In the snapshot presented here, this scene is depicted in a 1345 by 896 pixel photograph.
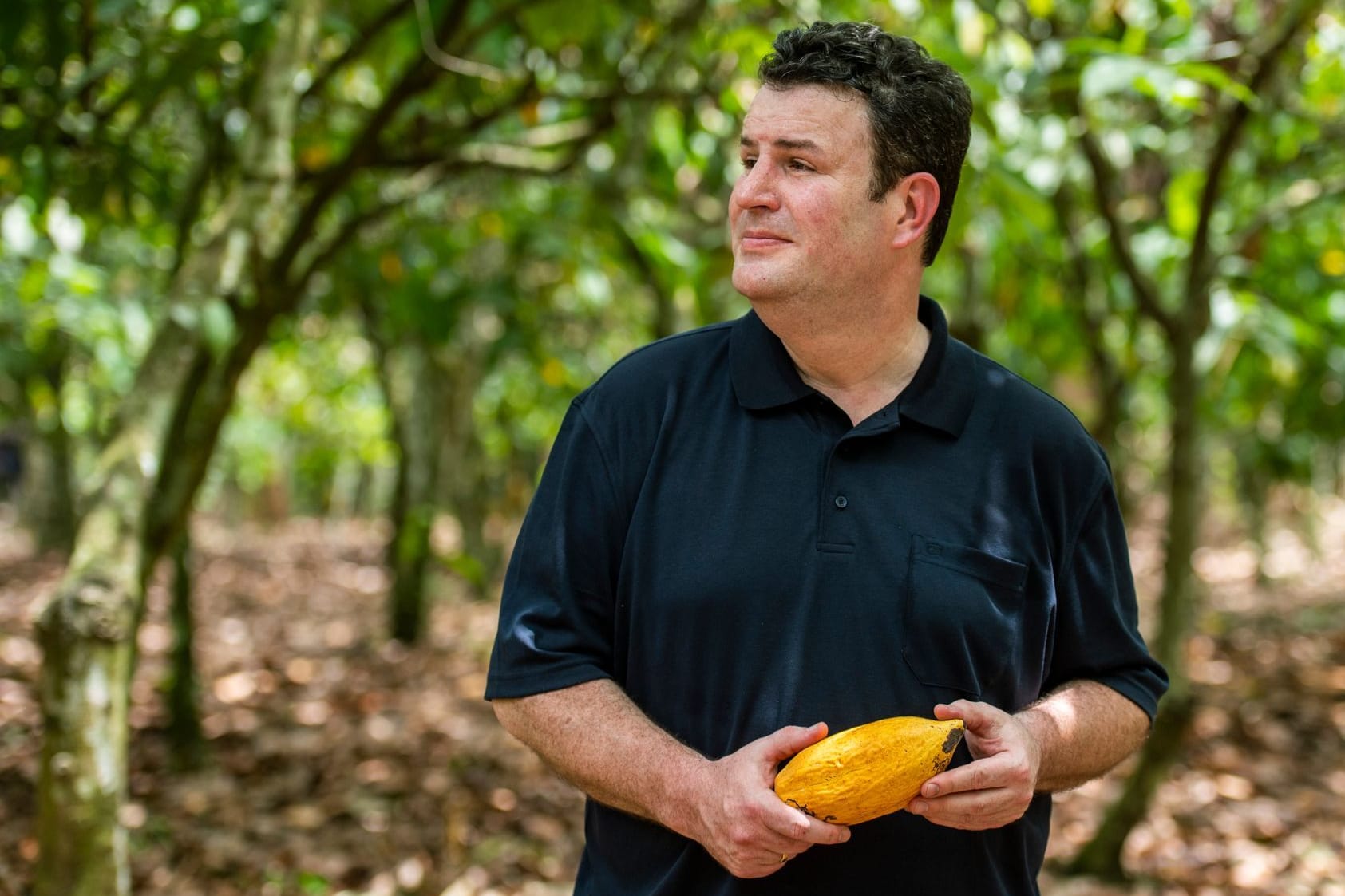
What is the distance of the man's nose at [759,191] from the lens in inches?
62.7

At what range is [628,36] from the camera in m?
4.16

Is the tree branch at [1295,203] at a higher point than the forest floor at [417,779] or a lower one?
higher

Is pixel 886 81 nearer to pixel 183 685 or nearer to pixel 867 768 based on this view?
pixel 867 768

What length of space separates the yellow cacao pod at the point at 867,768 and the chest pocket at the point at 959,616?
13 centimetres

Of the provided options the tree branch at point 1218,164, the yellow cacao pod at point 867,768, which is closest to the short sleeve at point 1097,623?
the yellow cacao pod at point 867,768

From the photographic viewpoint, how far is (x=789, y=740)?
1372mm

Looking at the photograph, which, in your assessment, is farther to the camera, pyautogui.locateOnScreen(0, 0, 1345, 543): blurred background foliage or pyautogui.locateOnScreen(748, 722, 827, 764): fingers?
pyautogui.locateOnScreen(0, 0, 1345, 543): blurred background foliage

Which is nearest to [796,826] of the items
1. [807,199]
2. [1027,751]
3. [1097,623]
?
[1027,751]

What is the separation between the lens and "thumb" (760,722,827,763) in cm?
137

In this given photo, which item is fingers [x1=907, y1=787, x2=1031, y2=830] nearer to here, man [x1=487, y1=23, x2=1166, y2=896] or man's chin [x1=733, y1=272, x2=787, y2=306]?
man [x1=487, y1=23, x2=1166, y2=896]

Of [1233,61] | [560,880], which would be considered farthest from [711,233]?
[560,880]

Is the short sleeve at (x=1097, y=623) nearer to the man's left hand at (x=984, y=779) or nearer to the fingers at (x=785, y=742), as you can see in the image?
the man's left hand at (x=984, y=779)

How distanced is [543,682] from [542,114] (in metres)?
3.57

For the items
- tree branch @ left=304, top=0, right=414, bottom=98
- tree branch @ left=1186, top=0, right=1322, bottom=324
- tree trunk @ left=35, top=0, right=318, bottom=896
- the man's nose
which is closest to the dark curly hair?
the man's nose
